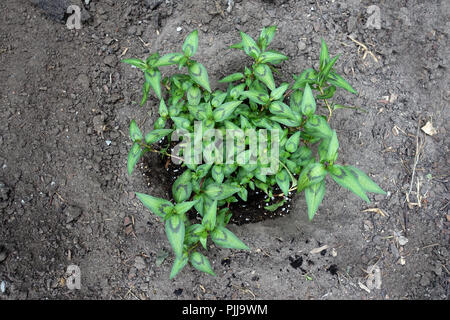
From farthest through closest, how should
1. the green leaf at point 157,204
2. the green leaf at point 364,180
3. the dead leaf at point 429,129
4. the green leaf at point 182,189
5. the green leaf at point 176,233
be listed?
the dead leaf at point 429,129
the green leaf at point 182,189
the green leaf at point 157,204
the green leaf at point 176,233
the green leaf at point 364,180

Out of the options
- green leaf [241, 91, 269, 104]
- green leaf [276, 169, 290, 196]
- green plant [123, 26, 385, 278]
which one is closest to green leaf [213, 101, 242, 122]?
Result: green plant [123, 26, 385, 278]

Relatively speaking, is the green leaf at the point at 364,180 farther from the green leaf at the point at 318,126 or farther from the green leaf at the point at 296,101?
the green leaf at the point at 296,101

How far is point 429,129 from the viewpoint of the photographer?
3727 mm

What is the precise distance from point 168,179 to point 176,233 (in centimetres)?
128

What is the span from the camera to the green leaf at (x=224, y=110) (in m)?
2.92

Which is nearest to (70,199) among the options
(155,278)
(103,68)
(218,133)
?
(155,278)

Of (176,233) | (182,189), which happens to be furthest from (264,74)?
(176,233)

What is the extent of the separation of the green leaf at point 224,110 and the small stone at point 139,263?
1562mm

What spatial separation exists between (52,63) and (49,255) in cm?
188

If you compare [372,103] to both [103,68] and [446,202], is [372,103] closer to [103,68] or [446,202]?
[446,202]

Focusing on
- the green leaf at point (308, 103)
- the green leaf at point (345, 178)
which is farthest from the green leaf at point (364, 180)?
the green leaf at point (308, 103)

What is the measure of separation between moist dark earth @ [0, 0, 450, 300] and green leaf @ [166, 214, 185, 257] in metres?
0.96

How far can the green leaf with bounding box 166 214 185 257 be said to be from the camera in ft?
8.54

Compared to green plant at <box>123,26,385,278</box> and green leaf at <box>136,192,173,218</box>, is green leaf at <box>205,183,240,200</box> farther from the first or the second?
green leaf at <box>136,192,173,218</box>
